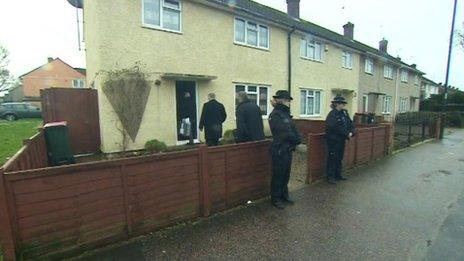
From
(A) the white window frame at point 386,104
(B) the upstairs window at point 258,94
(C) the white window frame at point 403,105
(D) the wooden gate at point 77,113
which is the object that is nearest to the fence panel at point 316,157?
(B) the upstairs window at point 258,94

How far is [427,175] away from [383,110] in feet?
72.6

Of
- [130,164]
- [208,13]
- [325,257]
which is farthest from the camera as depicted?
[208,13]

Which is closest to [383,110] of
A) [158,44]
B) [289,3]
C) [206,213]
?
[289,3]

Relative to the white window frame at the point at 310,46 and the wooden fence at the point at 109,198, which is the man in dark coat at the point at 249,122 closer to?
the wooden fence at the point at 109,198

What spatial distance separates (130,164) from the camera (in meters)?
3.78

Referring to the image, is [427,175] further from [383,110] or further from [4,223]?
[383,110]

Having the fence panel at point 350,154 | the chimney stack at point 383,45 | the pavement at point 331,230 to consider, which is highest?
the chimney stack at point 383,45

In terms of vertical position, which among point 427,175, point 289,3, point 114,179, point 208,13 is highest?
point 289,3

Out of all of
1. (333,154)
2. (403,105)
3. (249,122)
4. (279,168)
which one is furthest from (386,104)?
(279,168)

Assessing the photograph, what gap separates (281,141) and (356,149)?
4206mm

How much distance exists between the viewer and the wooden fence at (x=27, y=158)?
3.39m

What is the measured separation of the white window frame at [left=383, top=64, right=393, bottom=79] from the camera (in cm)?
2731

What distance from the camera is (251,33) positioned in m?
13.5

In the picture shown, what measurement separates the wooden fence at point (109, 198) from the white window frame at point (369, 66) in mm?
21845
